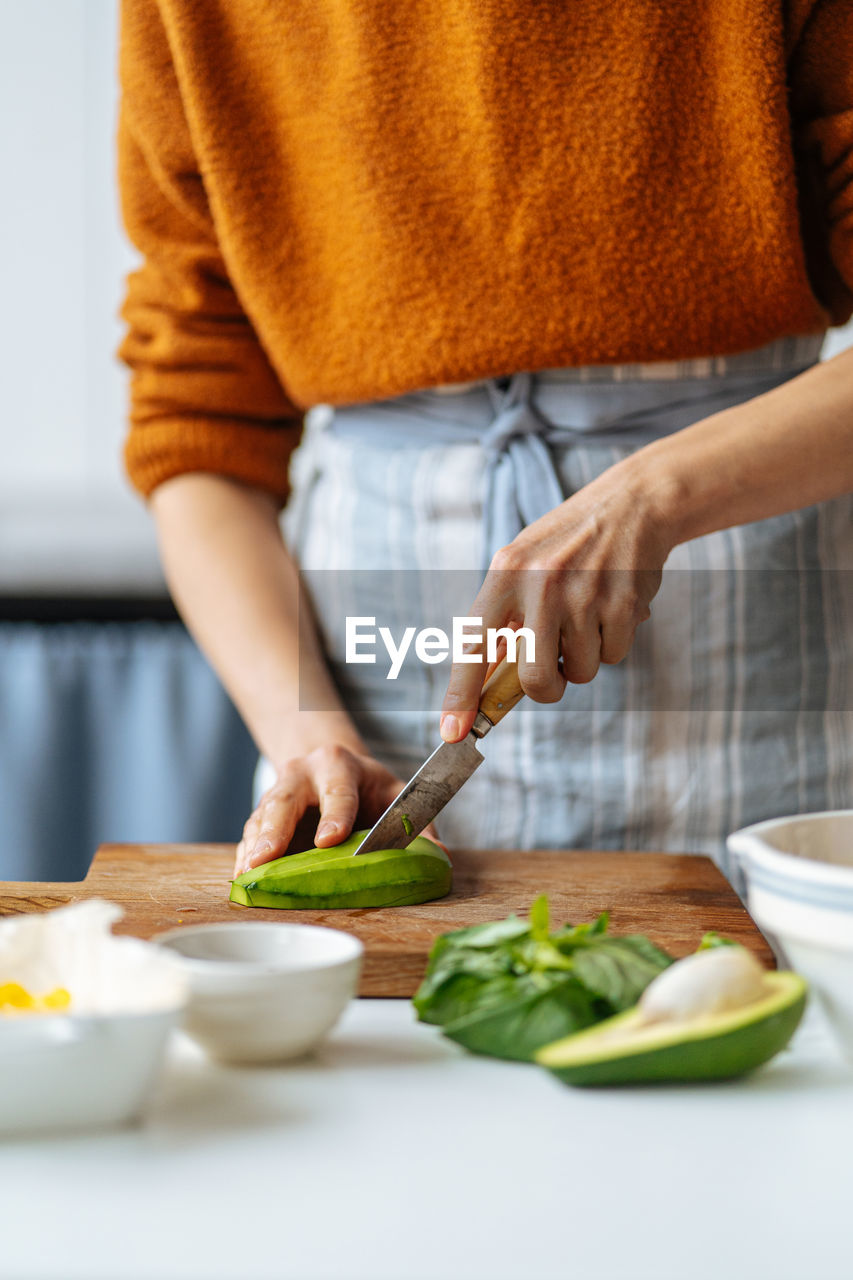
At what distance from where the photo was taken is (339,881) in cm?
95

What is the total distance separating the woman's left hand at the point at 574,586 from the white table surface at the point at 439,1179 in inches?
15.4

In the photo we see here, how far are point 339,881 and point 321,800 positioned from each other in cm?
13

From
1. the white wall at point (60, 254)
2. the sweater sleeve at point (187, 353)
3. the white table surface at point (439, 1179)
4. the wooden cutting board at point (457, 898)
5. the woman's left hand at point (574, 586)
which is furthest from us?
the white wall at point (60, 254)

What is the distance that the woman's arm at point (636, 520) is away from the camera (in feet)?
3.19

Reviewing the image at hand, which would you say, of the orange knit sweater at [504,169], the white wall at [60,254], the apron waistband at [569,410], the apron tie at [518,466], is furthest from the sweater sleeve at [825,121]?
the white wall at [60,254]

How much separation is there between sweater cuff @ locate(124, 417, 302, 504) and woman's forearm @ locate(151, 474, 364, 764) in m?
0.02

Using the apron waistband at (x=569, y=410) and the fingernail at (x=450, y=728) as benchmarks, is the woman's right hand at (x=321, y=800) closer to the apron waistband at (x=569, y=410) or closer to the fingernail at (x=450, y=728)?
the fingernail at (x=450, y=728)

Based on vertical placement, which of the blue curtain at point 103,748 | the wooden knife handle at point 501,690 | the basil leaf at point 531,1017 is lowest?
the blue curtain at point 103,748

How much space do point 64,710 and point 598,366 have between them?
3.68ft

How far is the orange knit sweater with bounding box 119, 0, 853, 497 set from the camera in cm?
114

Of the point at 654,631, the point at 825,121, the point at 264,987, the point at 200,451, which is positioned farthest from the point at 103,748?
the point at 264,987

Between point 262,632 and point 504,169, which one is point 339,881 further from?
point 504,169

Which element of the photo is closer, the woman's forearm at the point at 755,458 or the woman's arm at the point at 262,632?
the woman's forearm at the point at 755,458

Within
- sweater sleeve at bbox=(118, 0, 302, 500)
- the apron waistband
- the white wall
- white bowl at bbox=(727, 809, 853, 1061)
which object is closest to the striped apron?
the apron waistband
